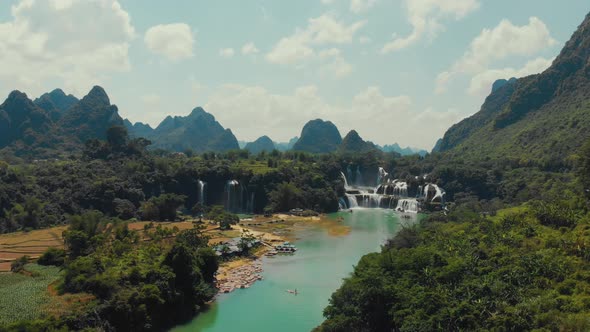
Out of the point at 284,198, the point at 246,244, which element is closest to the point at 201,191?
the point at 284,198

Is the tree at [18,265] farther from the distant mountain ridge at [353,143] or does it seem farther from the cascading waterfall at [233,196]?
the distant mountain ridge at [353,143]

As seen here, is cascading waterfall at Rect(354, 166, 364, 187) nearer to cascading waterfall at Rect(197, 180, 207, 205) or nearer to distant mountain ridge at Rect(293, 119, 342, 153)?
cascading waterfall at Rect(197, 180, 207, 205)

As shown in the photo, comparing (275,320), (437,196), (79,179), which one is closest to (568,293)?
(275,320)

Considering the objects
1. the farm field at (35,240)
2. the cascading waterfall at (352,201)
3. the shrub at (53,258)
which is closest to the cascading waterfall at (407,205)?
the cascading waterfall at (352,201)

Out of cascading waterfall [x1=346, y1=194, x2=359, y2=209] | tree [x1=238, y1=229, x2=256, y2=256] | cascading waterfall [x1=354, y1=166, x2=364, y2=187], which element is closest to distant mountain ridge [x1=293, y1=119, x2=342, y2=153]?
cascading waterfall [x1=354, y1=166, x2=364, y2=187]

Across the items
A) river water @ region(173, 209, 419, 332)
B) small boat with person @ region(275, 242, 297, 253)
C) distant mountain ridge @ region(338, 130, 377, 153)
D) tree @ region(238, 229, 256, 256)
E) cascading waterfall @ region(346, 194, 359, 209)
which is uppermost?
distant mountain ridge @ region(338, 130, 377, 153)

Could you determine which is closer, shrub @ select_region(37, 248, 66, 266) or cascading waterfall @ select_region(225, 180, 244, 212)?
shrub @ select_region(37, 248, 66, 266)
